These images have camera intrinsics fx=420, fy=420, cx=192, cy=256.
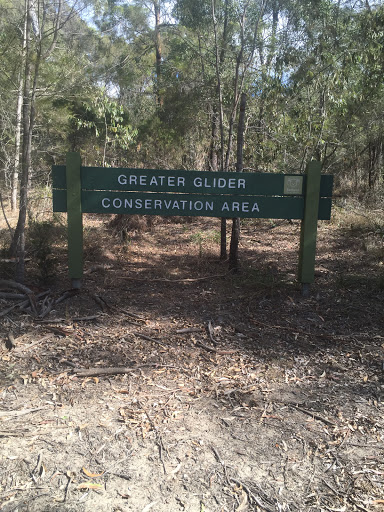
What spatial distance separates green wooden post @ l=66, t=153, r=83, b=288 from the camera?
17.5 feet

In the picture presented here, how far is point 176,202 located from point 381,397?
130 inches

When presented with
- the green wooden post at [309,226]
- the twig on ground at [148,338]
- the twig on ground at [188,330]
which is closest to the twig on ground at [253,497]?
the twig on ground at [148,338]

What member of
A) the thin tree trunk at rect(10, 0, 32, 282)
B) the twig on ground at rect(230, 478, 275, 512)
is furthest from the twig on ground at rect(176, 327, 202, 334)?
the thin tree trunk at rect(10, 0, 32, 282)

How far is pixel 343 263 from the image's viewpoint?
7.41 meters

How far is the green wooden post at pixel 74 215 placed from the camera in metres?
5.33

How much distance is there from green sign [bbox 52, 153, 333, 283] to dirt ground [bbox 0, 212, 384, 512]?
900 millimetres

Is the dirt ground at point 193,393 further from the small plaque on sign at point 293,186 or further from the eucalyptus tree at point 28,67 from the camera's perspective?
the small plaque on sign at point 293,186

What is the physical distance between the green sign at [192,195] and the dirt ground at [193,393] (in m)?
0.90

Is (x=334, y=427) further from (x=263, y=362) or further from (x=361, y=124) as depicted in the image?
(x=361, y=124)

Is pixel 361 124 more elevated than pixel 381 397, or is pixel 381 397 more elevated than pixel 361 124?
pixel 361 124

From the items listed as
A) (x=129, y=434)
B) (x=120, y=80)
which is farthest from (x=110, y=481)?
(x=120, y=80)

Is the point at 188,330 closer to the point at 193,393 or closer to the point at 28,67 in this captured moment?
the point at 193,393

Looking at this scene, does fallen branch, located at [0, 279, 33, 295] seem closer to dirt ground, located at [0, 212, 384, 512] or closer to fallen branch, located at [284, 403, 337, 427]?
dirt ground, located at [0, 212, 384, 512]

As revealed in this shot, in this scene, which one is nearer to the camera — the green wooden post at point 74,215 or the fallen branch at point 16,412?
the fallen branch at point 16,412
